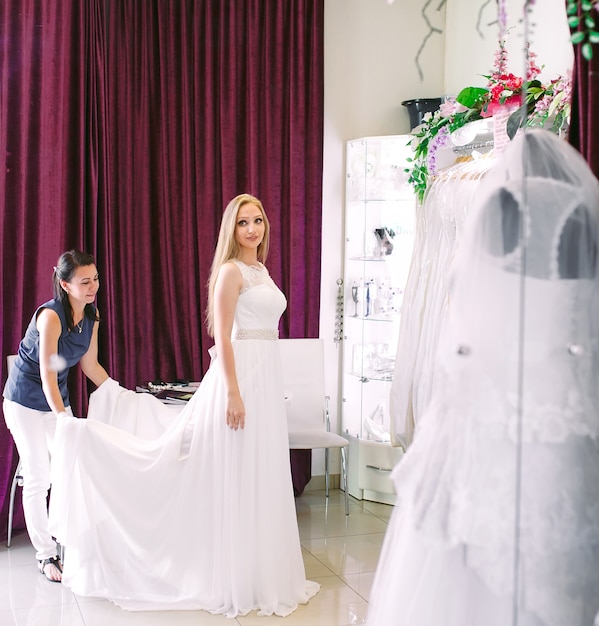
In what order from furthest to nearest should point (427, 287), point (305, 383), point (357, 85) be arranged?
1. point (357, 85)
2. point (305, 383)
3. point (427, 287)

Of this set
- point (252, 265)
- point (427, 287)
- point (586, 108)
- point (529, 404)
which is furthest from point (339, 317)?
point (529, 404)

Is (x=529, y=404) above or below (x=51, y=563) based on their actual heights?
above

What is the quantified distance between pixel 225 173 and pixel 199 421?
181cm

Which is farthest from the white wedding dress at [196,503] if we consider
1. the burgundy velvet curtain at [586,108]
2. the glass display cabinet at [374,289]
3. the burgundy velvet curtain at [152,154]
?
the glass display cabinet at [374,289]

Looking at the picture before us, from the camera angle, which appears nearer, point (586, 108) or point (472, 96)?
point (586, 108)

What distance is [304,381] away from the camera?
474cm

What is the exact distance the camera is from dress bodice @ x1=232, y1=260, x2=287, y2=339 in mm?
3385

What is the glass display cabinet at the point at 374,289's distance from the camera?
480 cm

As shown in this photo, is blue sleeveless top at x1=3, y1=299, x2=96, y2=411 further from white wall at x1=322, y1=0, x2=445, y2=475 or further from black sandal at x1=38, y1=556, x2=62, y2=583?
white wall at x1=322, y1=0, x2=445, y2=475

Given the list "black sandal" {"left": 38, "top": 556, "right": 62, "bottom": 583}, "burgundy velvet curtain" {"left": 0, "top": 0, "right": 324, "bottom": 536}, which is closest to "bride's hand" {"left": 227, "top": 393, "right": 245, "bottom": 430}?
"black sandal" {"left": 38, "top": 556, "right": 62, "bottom": 583}

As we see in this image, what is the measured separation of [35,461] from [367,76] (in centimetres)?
302

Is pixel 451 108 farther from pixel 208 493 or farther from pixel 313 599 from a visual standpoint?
pixel 313 599

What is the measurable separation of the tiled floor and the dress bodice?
44.6 inches

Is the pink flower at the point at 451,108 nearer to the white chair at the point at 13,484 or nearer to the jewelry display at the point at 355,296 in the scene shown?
the jewelry display at the point at 355,296
